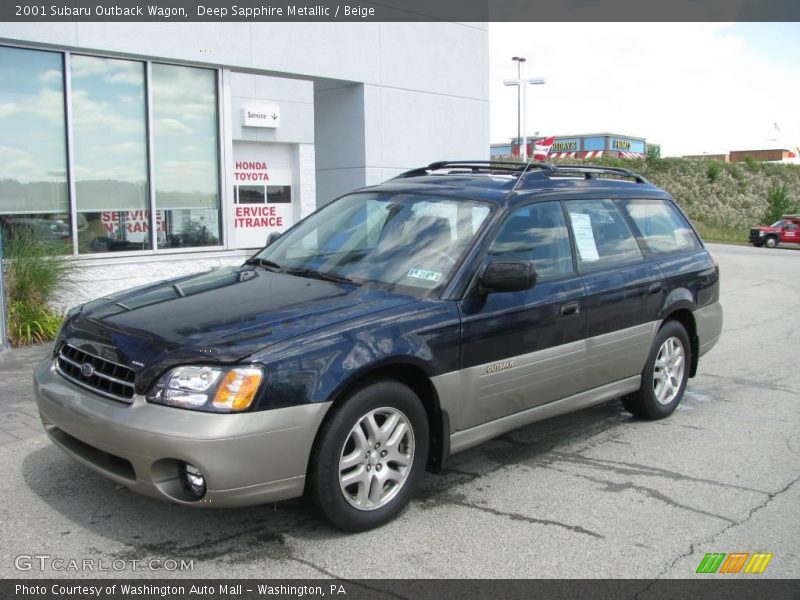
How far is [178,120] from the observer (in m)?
10.3

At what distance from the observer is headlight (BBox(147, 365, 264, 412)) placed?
366cm

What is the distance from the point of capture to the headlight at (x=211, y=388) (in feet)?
12.0

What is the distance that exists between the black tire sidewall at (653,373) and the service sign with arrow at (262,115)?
43.5 feet

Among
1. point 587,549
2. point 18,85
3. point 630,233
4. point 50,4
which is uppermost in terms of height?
point 50,4

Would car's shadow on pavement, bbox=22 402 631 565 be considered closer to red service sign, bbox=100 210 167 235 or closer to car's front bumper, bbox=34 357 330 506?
car's front bumper, bbox=34 357 330 506

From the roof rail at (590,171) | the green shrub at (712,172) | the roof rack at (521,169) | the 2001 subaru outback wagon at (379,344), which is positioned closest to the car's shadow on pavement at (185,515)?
the 2001 subaru outback wagon at (379,344)

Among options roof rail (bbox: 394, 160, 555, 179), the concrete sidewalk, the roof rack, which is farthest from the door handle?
the concrete sidewalk

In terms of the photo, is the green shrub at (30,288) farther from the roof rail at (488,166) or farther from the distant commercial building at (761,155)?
the distant commercial building at (761,155)

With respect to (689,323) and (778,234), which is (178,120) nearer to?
(689,323)

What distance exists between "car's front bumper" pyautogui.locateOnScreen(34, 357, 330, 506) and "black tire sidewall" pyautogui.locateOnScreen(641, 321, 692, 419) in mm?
3171

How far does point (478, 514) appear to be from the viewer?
4.44m
